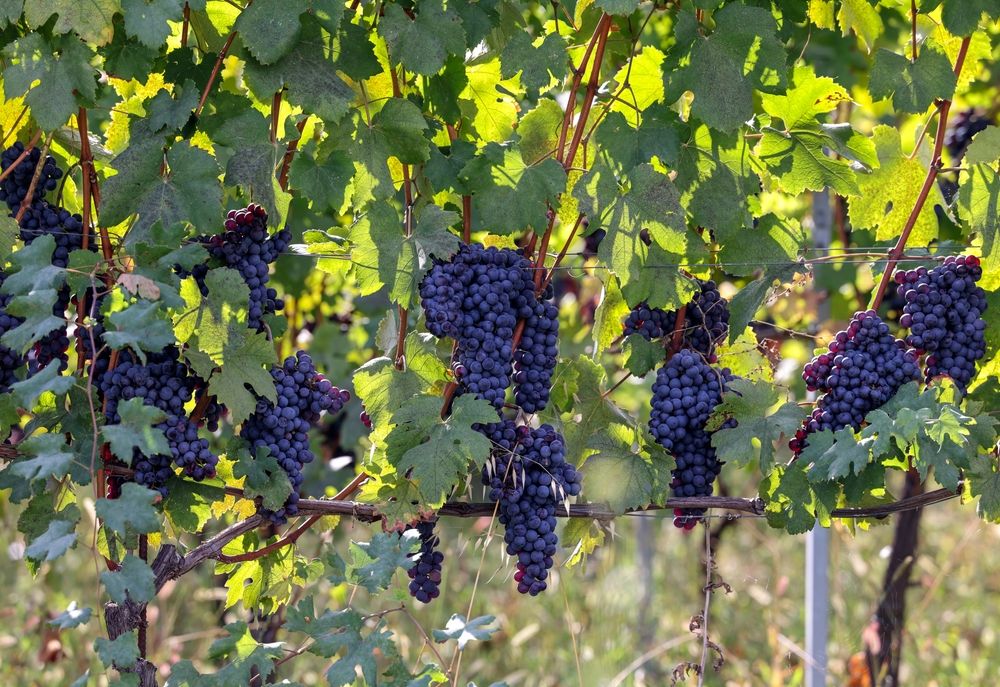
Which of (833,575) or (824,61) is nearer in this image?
(824,61)

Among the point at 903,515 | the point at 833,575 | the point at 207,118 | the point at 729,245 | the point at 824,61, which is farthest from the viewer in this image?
the point at 833,575

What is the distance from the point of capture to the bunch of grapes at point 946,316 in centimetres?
211

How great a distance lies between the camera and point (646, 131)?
6.95 feet

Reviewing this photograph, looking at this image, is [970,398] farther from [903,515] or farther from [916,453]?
[903,515]

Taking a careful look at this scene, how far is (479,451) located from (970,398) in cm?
107

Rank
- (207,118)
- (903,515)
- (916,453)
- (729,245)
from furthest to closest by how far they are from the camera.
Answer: (903,515) < (729,245) < (207,118) < (916,453)

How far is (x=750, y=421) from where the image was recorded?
6.93 feet

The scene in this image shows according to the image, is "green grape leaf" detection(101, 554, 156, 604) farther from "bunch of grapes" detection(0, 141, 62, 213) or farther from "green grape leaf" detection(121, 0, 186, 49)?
"green grape leaf" detection(121, 0, 186, 49)

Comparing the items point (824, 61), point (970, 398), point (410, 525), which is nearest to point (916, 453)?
point (970, 398)

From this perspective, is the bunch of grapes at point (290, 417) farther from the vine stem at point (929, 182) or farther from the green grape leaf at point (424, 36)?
the vine stem at point (929, 182)

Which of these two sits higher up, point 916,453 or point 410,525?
point 916,453

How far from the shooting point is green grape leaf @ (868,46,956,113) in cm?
214

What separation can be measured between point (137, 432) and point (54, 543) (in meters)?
0.20

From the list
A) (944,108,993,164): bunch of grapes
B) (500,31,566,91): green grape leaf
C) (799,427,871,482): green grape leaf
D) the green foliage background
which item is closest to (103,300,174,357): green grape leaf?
the green foliage background
